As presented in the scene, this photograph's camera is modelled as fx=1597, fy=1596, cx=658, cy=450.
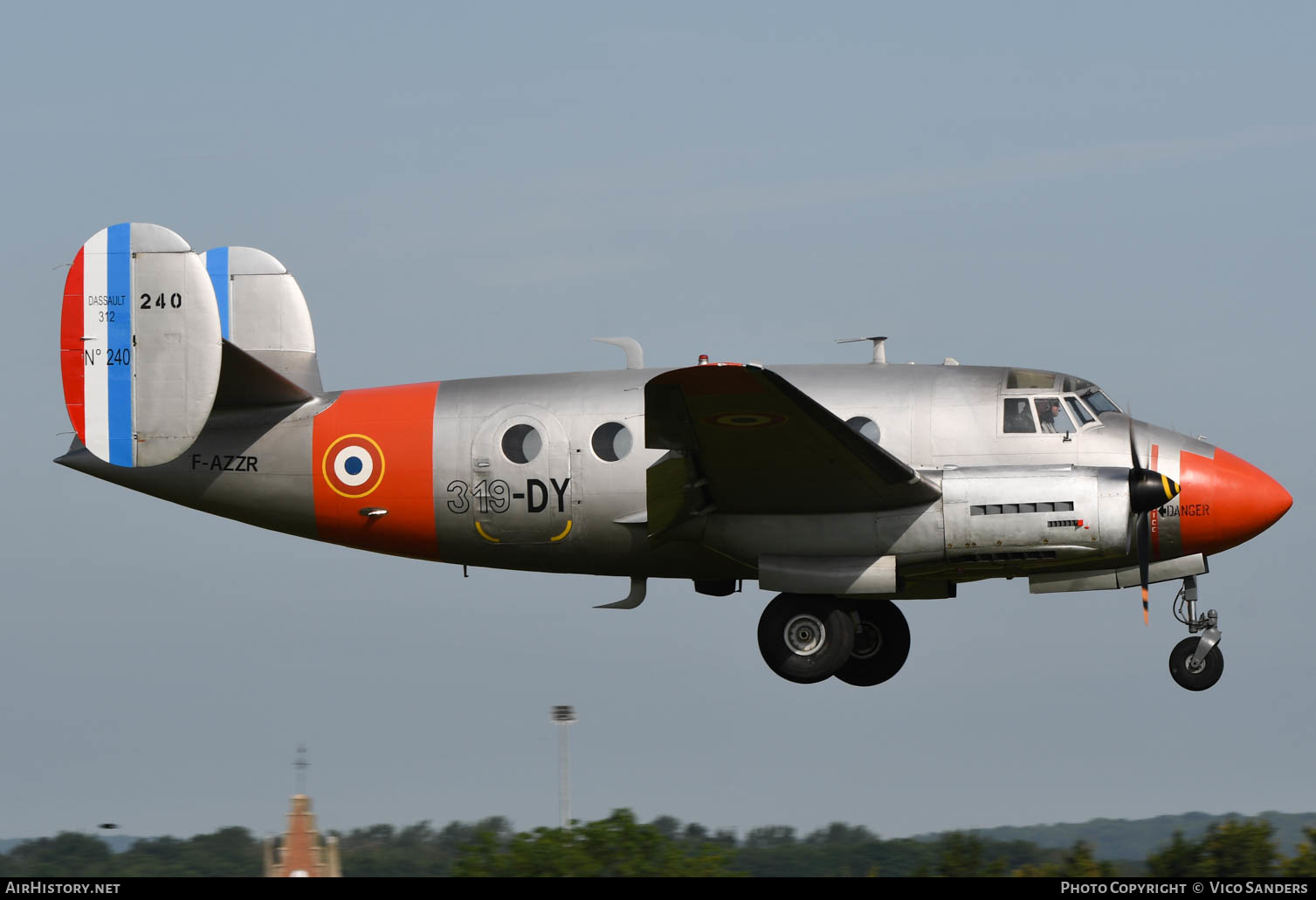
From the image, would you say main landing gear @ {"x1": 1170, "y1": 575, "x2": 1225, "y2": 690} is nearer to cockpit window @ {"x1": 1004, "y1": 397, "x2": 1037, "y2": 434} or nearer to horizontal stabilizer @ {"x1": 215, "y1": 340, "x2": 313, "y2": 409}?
cockpit window @ {"x1": 1004, "y1": 397, "x2": 1037, "y2": 434}

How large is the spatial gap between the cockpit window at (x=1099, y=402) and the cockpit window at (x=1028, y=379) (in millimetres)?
439

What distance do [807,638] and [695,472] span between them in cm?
257

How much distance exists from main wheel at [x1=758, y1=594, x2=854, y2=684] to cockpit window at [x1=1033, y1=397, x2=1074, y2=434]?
339 centimetres

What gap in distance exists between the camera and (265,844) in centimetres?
2388

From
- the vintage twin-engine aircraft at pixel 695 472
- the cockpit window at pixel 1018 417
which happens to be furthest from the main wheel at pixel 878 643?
the cockpit window at pixel 1018 417

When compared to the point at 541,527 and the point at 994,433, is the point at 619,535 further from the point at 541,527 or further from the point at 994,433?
the point at 994,433

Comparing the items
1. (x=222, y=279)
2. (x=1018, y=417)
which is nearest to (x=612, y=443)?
(x=1018, y=417)

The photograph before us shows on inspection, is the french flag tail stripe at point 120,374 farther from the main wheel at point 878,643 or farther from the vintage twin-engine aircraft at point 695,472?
the main wheel at point 878,643

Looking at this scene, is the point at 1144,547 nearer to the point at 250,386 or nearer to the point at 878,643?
the point at 878,643

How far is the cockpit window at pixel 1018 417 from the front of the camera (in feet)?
64.4

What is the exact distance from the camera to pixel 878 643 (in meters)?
21.7

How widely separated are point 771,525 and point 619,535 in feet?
6.58

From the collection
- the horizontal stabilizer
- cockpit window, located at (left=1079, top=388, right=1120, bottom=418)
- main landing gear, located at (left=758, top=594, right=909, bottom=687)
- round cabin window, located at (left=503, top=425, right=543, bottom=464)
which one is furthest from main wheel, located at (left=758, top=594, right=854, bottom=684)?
the horizontal stabilizer

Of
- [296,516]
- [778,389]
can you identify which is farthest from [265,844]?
[778,389]
